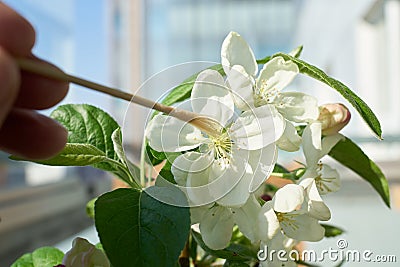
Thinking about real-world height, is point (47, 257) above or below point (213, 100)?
below

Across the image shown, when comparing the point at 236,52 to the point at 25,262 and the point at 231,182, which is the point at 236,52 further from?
the point at 25,262

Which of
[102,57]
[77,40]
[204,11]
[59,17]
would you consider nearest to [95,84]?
[59,17]

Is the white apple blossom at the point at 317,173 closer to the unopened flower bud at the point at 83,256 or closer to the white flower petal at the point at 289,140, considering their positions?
the white flower petal at the point at 289,140

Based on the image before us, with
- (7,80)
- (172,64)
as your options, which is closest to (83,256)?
(7,80)

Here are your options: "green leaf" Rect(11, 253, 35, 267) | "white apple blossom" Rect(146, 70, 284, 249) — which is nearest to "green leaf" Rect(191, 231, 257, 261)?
"white apple blossom" Rect(146, 70, 284, 249)

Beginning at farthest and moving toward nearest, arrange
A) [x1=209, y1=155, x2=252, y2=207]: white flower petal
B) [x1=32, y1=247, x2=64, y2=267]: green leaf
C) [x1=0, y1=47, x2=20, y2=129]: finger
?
[x1=32, y1=247, x2=64, y2=267]: green leaf → [x1=209, y1=155, x2=252, y2=207]: white flower petal → [x1=0, y1=47, x2=20, y2=129]: finger

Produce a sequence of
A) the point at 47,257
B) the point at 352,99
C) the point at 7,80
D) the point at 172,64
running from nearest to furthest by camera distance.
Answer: the point at 7,80 → the point at 352,99 → the point at 47,257 → the point at 172,64

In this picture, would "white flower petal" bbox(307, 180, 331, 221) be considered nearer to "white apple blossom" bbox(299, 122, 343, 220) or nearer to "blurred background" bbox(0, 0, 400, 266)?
"white apple blossom" bbox(299, 122, 343, 220)
